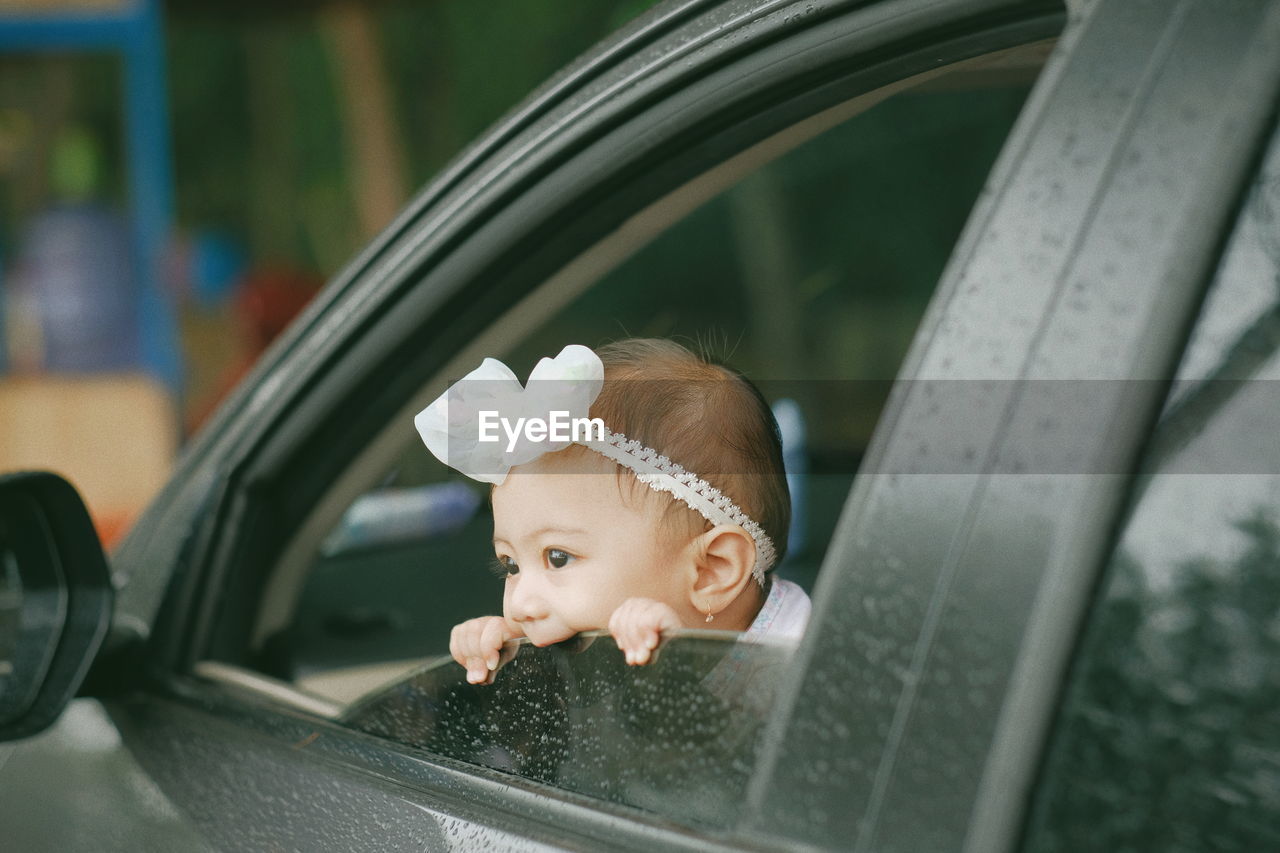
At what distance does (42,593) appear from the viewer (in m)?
1.53

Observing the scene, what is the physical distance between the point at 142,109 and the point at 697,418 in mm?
6144

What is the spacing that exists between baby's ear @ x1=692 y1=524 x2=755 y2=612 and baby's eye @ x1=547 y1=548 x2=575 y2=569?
117mm

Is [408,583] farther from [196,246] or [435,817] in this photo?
[196,246]

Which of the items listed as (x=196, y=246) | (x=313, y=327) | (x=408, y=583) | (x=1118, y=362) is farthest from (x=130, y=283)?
(x=1118, y=362)

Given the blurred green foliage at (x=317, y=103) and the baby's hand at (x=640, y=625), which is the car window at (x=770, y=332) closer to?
the baby's hand at (x=640, y=625)

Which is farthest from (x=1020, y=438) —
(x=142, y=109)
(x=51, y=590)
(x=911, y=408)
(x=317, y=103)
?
(x=317, y=103)

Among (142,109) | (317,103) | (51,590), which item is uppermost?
(317,103)

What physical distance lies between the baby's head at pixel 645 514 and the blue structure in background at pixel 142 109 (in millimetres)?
5964

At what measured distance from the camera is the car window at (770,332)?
5.06ft

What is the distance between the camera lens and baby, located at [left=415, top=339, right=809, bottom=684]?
3.68ft

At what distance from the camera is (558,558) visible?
1.14 m

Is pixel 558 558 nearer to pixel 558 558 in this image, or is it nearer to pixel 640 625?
pixel 558 558
